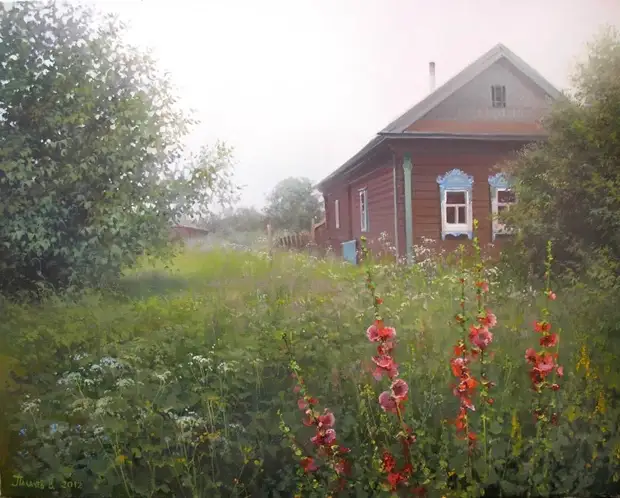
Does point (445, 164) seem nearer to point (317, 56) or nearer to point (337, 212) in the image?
point (337, 212)

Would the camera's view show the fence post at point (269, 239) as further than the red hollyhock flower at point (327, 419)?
Yes

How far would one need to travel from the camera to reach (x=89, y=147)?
8.62ft

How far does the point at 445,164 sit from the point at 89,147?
1795mm

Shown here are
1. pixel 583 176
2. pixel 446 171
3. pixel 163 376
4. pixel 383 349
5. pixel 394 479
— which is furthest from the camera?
pixel 446 171

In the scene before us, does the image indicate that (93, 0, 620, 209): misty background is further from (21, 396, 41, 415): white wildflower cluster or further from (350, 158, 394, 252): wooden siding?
(21, 396, 41, 415): white wildflower cluster

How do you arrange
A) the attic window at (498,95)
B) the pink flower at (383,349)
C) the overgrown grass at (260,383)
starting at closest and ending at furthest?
1. the pink flower at (383,349)
2. the overgrown grass at (260,383)
3. the attic window at (498,95)

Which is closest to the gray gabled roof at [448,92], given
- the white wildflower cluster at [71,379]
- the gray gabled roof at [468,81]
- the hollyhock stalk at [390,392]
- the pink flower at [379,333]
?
the gray gabled roof at [468,81]

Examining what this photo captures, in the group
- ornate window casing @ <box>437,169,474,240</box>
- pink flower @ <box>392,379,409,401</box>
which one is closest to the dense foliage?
ornate window casing @ <box>437,169,474,240</box>

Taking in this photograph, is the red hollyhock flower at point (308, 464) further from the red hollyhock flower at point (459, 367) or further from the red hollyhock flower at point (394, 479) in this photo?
the red hollyhock flower at point (459, 367)

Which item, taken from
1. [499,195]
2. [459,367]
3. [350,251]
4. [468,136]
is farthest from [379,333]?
[468,136]

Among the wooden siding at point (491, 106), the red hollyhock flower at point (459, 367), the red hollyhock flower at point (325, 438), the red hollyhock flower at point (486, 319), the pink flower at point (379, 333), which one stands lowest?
the red hollyhock flower at point (325, 438)

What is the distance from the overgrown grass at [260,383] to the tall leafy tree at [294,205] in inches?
6.5

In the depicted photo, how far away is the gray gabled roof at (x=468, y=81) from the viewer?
2625 mm

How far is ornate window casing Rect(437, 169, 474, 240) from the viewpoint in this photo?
2705 millimetres
